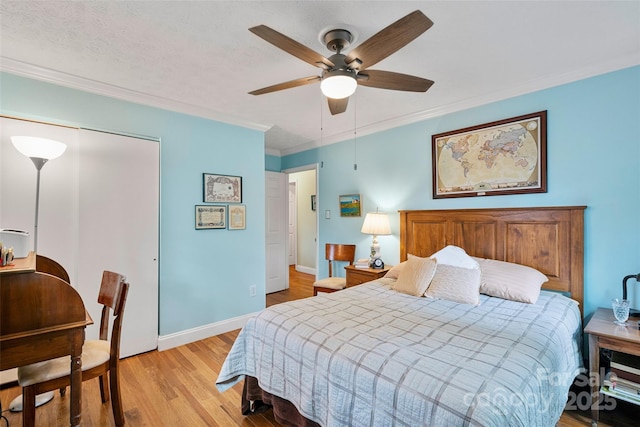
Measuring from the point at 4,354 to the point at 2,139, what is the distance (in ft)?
5.91

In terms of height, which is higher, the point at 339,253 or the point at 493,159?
the point at 493,159

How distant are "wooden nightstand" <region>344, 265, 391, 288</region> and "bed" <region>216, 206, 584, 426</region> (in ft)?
2.01

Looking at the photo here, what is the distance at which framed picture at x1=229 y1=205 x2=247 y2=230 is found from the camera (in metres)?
3.43

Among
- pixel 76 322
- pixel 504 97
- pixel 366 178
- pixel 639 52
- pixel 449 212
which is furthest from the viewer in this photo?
pixel 366 178

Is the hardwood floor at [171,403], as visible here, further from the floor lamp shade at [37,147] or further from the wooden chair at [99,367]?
the floor lamp shade at [37,147]

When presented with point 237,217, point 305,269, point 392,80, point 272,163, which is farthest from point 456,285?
point 305,269

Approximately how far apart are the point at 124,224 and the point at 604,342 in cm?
380

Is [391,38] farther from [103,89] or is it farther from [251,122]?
[103,89]

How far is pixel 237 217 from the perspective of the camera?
3.47m

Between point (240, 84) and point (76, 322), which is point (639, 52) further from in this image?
point (76, 322)

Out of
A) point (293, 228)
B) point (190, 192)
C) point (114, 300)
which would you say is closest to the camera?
point (114, 300)

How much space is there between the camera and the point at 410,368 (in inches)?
49.4

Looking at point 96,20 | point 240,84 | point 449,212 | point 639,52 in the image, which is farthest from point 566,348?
point 96,20

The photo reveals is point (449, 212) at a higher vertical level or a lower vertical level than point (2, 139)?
lower
